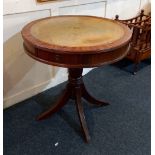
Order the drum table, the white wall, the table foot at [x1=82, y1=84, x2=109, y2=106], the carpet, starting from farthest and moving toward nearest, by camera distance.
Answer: the table foot at [x1=82, y1=84, x2=109, y2=106] < the white wall < the carpet < the drum table

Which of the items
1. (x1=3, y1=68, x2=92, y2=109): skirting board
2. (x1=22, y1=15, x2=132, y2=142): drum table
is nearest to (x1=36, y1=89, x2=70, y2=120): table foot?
(x1=22, y1=15, x2=132, y2=142): drum table

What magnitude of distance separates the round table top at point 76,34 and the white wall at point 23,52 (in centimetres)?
19

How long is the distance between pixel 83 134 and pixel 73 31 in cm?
74

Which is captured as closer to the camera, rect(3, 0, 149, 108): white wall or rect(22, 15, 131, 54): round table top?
rect(22, 15, 131, 54): round table top

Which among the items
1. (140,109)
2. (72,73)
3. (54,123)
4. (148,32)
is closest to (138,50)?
(148,32)

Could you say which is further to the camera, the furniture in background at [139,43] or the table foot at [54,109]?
the furniture in background at [139,43]

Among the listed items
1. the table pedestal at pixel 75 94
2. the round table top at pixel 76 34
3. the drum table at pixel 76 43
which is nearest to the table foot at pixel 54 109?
the table pedestal at pixel 75 94

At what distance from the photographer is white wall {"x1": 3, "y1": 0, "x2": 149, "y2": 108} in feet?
5.71

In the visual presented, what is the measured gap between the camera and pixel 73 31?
1.51 meters

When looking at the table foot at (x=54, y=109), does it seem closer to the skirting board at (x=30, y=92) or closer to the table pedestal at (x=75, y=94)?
the table pedestal at (x=75, y=94)

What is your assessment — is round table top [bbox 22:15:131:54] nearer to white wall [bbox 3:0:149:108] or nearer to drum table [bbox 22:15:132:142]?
drum table [bbox 22:15:132:142]

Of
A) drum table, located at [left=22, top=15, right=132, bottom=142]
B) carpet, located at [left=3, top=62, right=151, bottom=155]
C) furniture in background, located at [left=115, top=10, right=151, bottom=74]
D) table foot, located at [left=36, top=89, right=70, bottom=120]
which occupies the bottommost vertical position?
carpet, located at [left=3, top=62, right=151, bottom=155]

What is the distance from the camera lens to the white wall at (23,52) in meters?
1.74

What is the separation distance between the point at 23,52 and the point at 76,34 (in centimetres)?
64
